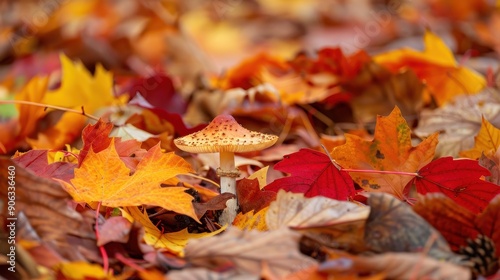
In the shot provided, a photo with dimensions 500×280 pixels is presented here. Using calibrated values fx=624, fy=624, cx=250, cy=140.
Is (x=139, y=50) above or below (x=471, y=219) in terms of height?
below

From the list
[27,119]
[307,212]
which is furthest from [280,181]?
[27,119]

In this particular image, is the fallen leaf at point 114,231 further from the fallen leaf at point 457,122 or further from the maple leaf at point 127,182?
the fallen leaf at point 457,122

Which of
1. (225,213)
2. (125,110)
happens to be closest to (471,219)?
(225,213)

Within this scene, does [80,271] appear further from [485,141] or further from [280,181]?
[485,141]

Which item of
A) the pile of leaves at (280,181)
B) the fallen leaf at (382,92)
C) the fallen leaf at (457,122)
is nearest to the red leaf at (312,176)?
the pile of leaves at (280,181)

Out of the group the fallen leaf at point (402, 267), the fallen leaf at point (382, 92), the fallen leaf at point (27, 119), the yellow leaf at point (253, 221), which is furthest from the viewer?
the fallen leaf at point (382, 92)

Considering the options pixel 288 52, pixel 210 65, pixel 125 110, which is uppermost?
pixel 125 110

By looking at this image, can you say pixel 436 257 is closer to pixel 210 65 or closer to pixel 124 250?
pixel 124 250

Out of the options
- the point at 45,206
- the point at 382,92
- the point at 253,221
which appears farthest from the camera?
the point at 382,92
